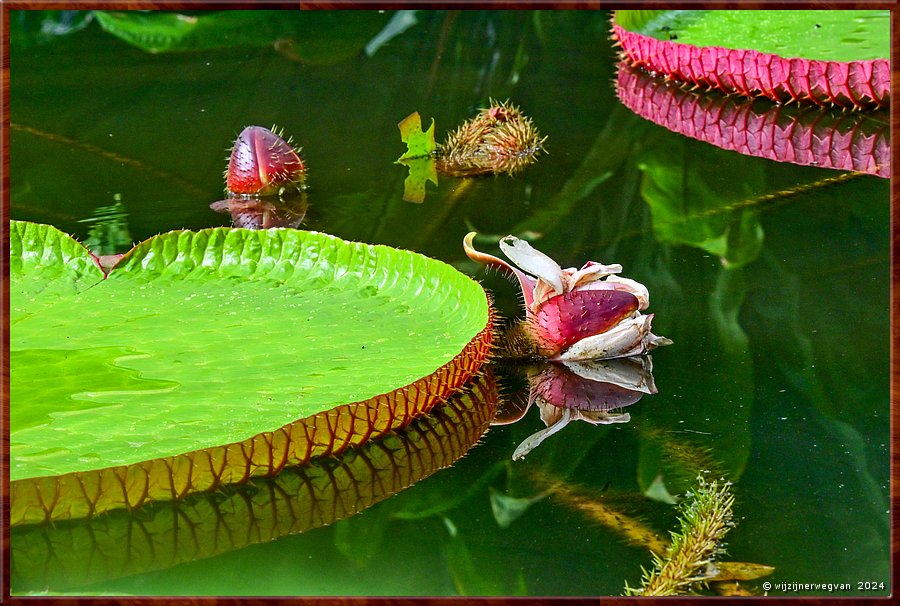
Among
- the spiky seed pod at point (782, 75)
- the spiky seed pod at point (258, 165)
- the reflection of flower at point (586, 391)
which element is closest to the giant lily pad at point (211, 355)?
the reflection of flower at point (586, 391)

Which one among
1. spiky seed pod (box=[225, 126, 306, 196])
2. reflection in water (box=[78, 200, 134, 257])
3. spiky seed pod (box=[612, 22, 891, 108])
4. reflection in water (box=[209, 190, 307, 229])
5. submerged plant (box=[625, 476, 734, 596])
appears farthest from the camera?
spiky seed pod (box=[612, 22, 891, 108])

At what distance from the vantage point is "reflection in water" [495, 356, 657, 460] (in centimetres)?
123

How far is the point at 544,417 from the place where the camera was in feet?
4.08

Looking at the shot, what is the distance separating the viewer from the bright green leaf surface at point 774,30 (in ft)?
7.25

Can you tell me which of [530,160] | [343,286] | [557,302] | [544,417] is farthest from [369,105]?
[544,417]

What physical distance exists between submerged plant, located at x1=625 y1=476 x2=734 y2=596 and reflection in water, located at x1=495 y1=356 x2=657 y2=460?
173mm

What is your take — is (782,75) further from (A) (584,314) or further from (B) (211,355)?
(B) (211,355)

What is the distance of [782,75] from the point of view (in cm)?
216

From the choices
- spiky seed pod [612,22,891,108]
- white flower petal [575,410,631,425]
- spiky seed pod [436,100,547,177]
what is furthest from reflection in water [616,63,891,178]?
white flower petal [575,410,631,425]

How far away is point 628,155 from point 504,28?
608 mm

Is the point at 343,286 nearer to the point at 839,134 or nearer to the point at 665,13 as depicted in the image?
the point at 839,134

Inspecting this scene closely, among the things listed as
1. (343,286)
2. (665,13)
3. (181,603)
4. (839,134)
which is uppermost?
(665,13)

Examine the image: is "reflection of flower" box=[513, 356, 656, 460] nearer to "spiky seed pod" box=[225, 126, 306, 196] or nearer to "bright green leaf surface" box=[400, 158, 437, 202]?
"bright green leaf surface" box=[400, 158, 437, 202]

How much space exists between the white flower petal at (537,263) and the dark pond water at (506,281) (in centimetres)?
11
